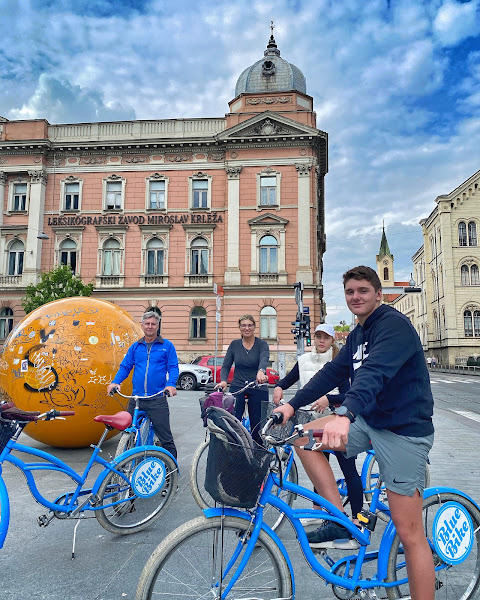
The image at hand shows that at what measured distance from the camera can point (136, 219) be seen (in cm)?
3016

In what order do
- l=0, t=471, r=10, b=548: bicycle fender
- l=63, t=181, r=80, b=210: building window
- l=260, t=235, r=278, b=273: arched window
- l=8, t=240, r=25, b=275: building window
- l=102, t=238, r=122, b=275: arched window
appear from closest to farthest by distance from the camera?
l=0, t=471, r=10, b=548: bicycle fender, l=260, t=235, r=278, b=273: arched window, l=102, t=238, r=122, b=275: arched window, l=8, t=240, r=25, b=275: building window, l=63, t=181, r=80, b=210: building window

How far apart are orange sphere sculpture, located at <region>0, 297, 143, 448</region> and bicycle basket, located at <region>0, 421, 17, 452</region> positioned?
2609 millimetres

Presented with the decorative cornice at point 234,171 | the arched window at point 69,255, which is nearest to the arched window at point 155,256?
the arched window at point 69,255

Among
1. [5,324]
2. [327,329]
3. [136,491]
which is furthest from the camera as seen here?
[5,324]

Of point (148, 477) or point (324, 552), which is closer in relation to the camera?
point (324, 552)

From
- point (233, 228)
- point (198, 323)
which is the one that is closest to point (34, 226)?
point (198, 323)

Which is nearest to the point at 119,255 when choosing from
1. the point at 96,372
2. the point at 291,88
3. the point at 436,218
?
the point at 291,88

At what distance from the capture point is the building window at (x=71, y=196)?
30.8 metres

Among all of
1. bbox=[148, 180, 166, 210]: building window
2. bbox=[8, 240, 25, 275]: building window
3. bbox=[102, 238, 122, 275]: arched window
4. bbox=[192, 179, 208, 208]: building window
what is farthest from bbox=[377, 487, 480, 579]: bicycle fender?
bbox=[8, 240, 25, 275]: building window

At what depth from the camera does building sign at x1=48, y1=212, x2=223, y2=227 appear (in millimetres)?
29797

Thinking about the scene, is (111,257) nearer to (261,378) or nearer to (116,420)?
(261,378)

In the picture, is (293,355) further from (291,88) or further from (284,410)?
(284,410)

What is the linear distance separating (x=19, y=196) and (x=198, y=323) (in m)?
14.6

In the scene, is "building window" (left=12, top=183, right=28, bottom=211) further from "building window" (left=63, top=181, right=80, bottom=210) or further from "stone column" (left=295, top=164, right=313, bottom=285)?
"stone column" (left=295, top=164, right=313, bottom=285)
